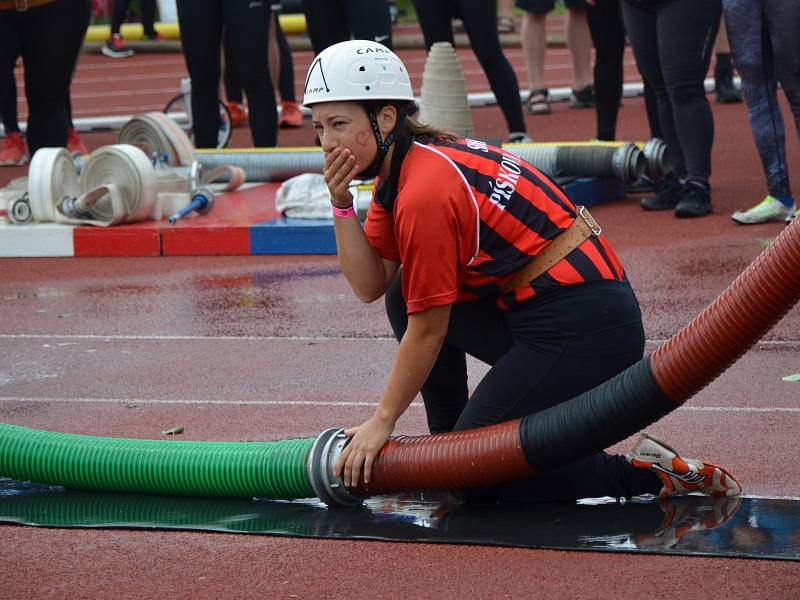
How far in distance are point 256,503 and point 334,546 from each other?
1.70 feet

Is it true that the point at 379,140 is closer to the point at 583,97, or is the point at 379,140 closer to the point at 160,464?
the point at 160,464

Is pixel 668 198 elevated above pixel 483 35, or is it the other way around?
pixel 483 35

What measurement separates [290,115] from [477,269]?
31.8 ft

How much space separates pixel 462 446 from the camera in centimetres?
388

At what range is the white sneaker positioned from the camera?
310 inches

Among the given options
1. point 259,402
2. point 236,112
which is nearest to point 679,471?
point 259,402

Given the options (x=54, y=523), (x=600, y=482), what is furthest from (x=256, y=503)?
(x=600, y=482)

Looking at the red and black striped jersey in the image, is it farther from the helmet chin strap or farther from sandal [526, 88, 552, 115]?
sandal [526, 88, 552, 115]

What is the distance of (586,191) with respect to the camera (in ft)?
29.4

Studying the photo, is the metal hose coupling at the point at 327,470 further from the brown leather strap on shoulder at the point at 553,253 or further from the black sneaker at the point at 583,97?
the black sneaker at the point at 583,97

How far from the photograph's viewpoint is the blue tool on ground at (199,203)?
28.5 ft

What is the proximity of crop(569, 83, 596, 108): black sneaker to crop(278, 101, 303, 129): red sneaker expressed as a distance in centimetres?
288

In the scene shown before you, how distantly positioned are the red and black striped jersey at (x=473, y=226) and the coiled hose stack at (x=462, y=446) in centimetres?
40

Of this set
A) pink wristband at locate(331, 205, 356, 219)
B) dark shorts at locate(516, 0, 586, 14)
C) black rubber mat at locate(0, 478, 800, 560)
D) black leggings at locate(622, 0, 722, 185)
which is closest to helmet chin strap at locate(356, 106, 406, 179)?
pink wristband at locate(331, 205, 356, 219)
